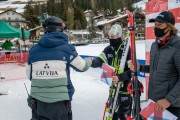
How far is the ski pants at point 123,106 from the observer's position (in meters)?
3.96

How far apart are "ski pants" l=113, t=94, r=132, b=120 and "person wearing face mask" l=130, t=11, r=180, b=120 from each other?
1.11 m

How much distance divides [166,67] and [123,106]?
1.48 meters

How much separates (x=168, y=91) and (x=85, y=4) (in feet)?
371

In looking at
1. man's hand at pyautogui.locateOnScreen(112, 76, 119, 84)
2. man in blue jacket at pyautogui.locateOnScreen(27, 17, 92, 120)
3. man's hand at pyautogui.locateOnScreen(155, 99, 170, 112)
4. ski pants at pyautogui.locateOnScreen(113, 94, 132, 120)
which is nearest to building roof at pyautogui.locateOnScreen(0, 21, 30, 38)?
ski pants at pyautogui.locateOnScreen(113, 94, 132, 120)

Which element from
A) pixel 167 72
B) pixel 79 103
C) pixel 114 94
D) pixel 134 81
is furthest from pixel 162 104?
pixel 79 103

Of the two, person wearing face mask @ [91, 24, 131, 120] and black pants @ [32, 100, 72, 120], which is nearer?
black pants @ [32, 100, 72, 120]

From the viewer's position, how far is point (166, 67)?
264 cm

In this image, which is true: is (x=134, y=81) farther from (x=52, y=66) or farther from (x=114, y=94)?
(x=52, y=66)

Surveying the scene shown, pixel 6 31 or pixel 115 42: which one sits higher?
pixel 6 31

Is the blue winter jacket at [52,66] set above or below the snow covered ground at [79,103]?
above

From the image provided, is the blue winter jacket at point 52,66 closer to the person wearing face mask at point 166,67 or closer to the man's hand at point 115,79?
the person wearing face mask at point 166,67

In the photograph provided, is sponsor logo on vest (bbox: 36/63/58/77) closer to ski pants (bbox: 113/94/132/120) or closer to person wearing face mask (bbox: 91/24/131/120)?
person wearing face mask (bbox: 91/24/131/120)

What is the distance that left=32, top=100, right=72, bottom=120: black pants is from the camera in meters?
2.75

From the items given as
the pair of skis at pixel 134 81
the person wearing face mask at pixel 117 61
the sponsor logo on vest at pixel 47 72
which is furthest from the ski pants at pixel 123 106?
the sponsor logo on vest at pixel 47 72
